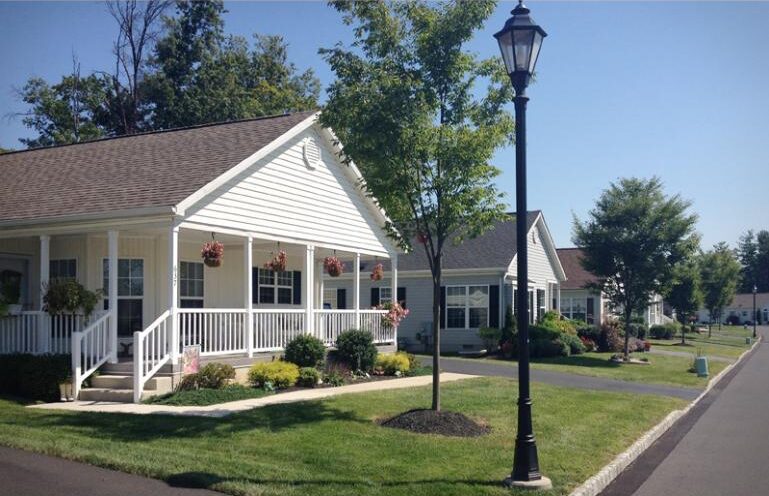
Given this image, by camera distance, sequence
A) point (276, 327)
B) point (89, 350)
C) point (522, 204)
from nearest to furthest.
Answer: point (522, 204), point (89, 350), point (276, 327)

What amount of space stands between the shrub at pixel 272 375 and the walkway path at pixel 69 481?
22.3 feet

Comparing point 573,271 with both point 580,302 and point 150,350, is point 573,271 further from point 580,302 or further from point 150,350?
point 150,350

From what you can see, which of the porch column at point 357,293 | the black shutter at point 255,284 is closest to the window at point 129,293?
the black shutter at point 255,284

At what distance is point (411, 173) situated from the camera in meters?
12.4

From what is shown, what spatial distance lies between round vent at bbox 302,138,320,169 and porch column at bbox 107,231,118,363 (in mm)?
5406

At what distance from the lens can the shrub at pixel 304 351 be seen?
16.9 m

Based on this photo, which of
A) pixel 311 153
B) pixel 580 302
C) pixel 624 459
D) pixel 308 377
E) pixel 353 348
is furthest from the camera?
pixel 580 302

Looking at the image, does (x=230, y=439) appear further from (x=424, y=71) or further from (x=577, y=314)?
(x=577, y=314)

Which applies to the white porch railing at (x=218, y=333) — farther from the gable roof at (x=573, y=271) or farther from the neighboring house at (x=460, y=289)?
the gable roof at (x=573, y=271)

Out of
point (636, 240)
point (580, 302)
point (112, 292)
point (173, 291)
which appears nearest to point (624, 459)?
point (173, 291)

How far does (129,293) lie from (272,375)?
4074mm

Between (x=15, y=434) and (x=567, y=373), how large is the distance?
16.9m

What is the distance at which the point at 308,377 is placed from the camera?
1609 cm

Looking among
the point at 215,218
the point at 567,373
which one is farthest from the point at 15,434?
the point at 567,373
